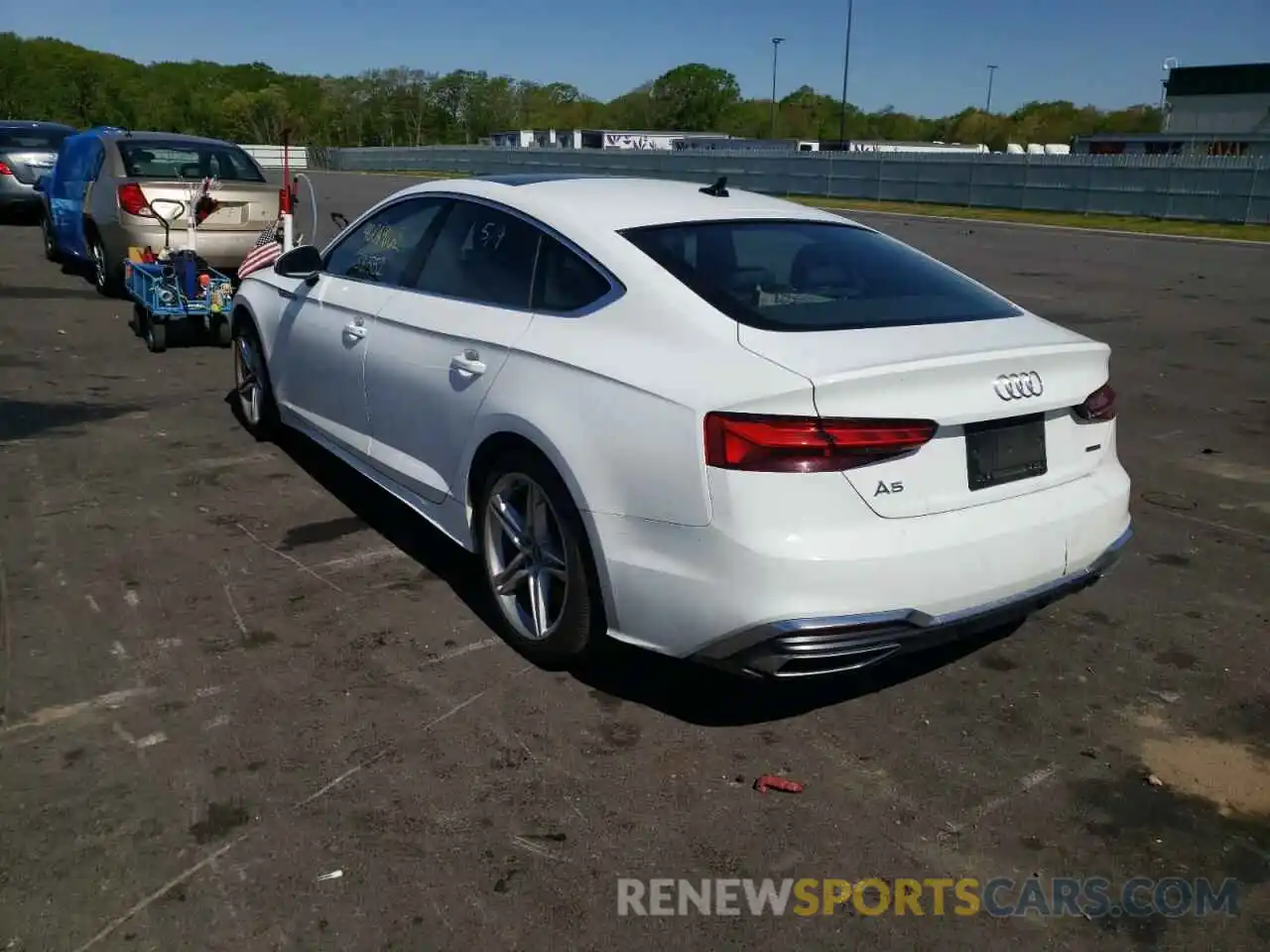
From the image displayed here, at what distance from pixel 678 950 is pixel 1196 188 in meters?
29.5

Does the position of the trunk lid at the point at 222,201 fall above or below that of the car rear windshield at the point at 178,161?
below

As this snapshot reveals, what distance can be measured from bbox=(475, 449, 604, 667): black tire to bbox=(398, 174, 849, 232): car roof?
35.9 inches

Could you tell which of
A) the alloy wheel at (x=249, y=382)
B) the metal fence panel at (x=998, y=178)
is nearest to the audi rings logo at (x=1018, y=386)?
the alloy wheel at (x=249, y=382)

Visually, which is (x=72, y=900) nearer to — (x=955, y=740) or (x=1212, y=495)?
(x=955, y=740)

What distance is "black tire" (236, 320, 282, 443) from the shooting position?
643cm

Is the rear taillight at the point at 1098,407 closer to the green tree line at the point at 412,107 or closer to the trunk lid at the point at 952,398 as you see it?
the trunk lid at the point at 952,398

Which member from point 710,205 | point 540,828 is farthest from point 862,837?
point 710,205

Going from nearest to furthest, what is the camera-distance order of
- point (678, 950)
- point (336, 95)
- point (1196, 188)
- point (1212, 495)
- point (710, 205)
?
1. point (678, 950)
2. point (710, 205)
3. point (1212, 495)
4. point (1196, 188)
5. point (336, 95)

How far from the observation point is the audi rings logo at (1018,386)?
3359 mm

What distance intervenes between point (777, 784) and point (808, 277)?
177 centimetres

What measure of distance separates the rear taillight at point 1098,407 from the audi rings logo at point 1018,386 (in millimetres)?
267

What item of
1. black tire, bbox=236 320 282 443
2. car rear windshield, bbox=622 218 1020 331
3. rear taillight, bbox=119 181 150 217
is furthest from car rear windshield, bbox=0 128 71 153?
car rear windshield, bbox=622 218 1020 331

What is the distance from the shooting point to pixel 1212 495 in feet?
19.8

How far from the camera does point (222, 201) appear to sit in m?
10.8
